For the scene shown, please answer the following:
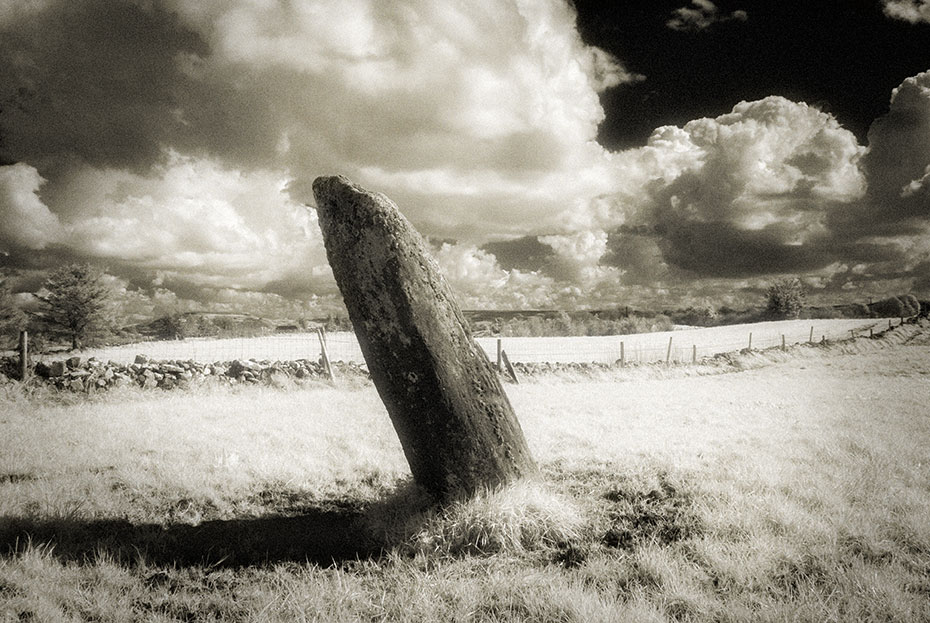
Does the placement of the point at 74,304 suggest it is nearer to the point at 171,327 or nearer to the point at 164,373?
the point at 171,327

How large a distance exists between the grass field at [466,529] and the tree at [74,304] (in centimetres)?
3263

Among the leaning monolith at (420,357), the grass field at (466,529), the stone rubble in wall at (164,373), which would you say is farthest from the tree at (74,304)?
the leaning monolith at (420,357)

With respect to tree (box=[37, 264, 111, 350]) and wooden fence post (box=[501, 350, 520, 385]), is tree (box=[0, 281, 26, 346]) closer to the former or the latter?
tree (box=[37, 264, 111, 350])

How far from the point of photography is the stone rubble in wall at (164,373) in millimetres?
13008

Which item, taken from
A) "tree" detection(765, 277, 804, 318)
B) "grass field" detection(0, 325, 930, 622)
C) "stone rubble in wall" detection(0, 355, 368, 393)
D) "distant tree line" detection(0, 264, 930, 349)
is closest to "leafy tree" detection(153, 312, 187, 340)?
"distant tree line" detection(0, 264, 930, 349)

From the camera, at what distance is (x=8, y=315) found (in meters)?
36.1

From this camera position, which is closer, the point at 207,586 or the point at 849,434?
the point at 207,586

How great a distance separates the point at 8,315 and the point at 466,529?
46910 mm

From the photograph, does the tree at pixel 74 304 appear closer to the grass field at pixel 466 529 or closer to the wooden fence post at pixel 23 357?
the wooden fence post at pixel 23 357

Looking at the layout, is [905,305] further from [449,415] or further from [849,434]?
[449,415]

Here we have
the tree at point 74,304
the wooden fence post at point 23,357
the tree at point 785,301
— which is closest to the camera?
the wooden fence post at point 23,357

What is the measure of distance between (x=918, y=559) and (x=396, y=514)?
4073mm

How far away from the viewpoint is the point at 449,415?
4332 millimetres

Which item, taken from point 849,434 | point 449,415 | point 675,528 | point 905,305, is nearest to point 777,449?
point 849,434
